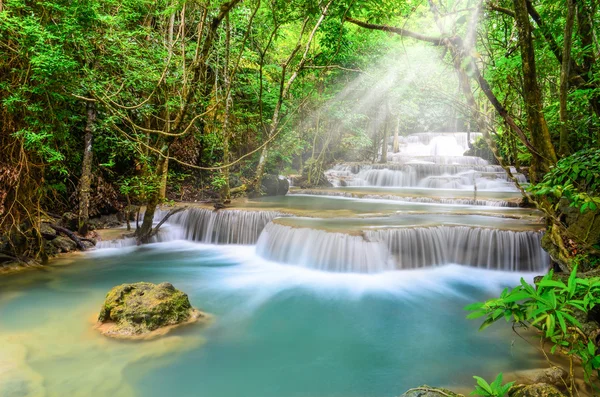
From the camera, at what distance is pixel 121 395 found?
3400 millimetres

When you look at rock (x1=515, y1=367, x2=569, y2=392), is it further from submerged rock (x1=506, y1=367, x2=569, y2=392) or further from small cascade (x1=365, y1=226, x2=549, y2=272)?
small cascade (x1=365, y1=226, x2=549, y2=272)

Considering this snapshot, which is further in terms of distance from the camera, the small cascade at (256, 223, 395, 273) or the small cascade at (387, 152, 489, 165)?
the small cascade at (387, 152, 489, 165)

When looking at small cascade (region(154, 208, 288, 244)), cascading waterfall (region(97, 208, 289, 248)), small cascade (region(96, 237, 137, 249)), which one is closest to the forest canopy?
small cascade (region(96, 237, 137, 249))

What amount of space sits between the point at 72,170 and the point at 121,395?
7.35 meters

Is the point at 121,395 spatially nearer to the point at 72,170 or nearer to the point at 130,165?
the point at 72,170

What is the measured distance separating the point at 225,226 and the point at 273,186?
16.6ft

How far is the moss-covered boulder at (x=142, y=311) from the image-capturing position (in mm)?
4422

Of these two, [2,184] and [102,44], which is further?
[102,44]

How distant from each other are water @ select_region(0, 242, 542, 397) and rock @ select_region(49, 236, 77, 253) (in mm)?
834

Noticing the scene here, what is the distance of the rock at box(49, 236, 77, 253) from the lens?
7719 mm

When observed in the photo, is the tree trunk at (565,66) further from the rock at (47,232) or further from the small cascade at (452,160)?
the small cascade at (452,160)

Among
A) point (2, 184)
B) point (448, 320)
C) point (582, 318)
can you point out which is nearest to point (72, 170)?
point (2, 184)

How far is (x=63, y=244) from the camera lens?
7.89 m

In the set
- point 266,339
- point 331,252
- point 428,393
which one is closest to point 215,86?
point 331,252
